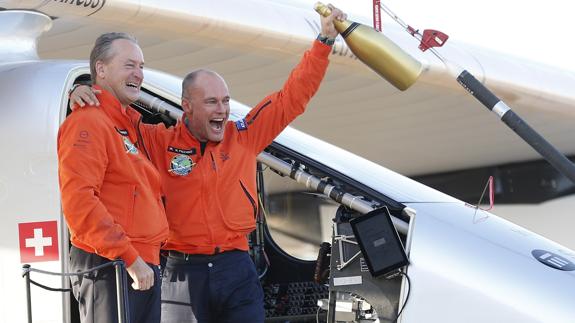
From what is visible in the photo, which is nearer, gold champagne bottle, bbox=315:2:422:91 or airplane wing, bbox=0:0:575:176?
gold champagne bottle, bbox=315:2:422:91

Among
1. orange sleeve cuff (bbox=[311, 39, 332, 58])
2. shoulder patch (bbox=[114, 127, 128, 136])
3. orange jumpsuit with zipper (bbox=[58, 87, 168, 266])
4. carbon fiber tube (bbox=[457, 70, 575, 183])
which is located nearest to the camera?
orange jumpsuit with zipper (bbox=[58, 87, 168, 266])

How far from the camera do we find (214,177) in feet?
13.3

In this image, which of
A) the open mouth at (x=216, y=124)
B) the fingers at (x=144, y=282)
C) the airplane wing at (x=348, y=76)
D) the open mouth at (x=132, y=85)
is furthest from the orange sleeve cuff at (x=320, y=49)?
the airplane wing at (x=348, y=76)

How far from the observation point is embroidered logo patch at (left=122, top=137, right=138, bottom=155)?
3.72 m

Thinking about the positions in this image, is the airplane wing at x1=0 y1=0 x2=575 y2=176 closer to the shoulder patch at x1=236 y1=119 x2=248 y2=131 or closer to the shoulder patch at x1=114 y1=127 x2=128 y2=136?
the shoulder patch at x1=236 y1=119 x2=248 y2=131

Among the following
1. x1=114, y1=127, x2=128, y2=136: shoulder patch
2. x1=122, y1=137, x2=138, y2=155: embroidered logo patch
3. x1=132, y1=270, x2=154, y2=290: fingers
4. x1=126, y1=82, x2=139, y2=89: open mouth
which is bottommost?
x1=132, y1=270, x2=154, y2=290: fingers

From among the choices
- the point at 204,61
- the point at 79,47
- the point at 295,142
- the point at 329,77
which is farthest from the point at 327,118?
the point at 295,142

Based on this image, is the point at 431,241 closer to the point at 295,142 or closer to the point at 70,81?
the point at 295,142

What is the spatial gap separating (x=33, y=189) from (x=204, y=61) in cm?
764

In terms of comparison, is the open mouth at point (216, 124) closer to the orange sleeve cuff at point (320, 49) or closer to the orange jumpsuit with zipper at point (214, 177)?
the orange jumpsuit with zipper at point (214, 177)

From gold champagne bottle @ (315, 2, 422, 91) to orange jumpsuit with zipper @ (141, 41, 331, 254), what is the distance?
43 cm

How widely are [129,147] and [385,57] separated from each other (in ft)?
3.43

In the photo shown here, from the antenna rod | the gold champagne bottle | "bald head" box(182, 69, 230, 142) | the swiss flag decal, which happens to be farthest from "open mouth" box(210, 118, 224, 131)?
the antenna rod

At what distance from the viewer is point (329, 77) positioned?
1293 centimetres
